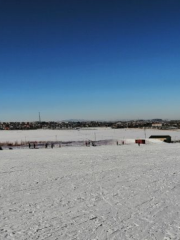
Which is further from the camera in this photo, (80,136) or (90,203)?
(80,136)

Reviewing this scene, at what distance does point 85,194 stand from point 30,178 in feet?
16.0

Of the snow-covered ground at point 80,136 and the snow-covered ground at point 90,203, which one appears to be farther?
the snow-covered ground at point 80,136

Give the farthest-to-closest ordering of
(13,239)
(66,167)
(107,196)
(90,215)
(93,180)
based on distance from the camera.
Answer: (66,167) → (93,180) → (107,196) → (90,215) → (13,239)

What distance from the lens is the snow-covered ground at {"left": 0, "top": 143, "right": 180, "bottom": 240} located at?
927cm

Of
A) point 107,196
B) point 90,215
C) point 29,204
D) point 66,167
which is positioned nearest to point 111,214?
point 90,215

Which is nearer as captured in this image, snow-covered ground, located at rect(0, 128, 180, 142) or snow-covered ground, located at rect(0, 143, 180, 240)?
snow-covered ground, located at rect(0, 143, 180, 240)

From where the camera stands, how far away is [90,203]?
12297 millimetres

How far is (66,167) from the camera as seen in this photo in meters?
21.5

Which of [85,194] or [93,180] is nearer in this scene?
[85,194]

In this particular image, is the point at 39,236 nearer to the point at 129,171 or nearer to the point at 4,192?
the point at 4,192

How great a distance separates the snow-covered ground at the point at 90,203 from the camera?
927 cm

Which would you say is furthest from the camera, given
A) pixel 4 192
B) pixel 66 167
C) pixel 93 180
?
pixel 66 167

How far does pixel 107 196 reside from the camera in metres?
13.3

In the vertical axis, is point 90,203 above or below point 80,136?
below
